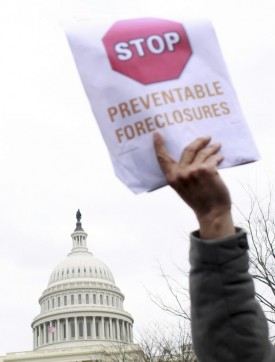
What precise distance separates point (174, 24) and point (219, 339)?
924mm

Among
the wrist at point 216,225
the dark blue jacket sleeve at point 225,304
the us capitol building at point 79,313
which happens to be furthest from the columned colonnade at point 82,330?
the wrist at point 216,225

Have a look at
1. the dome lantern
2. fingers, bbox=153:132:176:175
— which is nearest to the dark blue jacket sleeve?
fingers, bbox=153:132:176:175

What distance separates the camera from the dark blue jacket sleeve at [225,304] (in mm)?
1614

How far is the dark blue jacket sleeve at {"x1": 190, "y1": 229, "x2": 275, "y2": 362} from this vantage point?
161 cm

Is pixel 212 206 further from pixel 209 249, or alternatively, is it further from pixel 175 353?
pixel 175 353

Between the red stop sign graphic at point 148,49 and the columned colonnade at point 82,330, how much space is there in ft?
245

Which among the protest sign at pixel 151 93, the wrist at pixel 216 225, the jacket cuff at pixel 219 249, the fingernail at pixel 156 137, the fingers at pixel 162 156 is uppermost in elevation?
the protest sign at pixel 151 93

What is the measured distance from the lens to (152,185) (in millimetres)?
1690

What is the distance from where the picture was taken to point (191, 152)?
1.64 metres

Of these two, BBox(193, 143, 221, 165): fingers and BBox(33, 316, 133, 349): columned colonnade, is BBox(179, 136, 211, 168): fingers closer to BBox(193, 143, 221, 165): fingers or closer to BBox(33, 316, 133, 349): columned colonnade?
BBox(193, 143, 221, 165): fingers

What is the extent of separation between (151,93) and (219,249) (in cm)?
48

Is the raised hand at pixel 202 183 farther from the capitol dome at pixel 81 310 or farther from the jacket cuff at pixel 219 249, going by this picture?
the capitol dome at pixel 81 310

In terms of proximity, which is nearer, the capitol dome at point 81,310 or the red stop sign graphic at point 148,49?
the red stop sign graphic at point 148,49

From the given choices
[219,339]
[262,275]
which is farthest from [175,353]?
[219,339]
